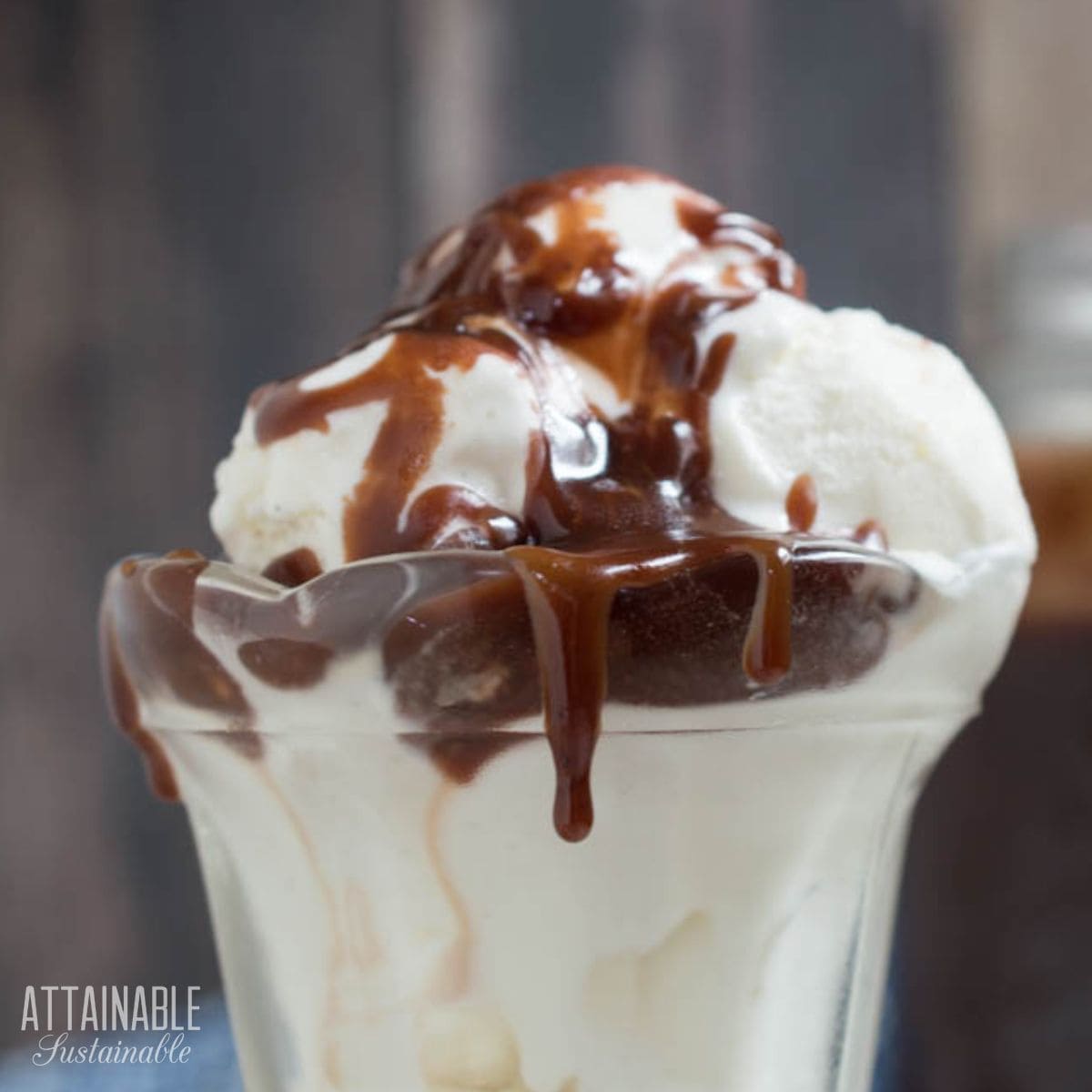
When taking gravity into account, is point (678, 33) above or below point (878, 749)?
above

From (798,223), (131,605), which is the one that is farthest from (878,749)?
(798,223)

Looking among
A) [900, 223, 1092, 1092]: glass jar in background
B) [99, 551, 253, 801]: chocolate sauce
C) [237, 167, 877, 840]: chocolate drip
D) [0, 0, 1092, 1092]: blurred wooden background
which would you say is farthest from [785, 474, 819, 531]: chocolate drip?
[0, 0, 1092, 1092]: blurred wooden background

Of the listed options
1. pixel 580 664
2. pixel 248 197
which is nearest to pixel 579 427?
pixel 580 664

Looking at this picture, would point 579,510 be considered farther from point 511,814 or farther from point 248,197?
point 248,197

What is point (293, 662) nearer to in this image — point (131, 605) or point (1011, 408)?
point (131, 605)

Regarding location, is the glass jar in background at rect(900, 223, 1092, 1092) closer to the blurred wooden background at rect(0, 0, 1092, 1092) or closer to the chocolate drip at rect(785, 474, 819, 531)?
the chocolate drip at rect(785, 474, 819, 531)

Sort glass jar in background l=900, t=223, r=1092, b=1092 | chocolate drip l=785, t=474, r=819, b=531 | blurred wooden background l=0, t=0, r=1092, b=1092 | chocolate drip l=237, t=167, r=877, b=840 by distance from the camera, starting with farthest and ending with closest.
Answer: blurred wooden background l=0, t=0, r=1092, b=1092
glass jar in background l=900, t=223, r=1092, b=1092
chocolate drip l=785, t=474, r=819, b=531
chocolate drip l=237, t=167, r=877, b=840

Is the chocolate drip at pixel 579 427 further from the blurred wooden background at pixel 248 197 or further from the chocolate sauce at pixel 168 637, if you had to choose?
the blurred wooden background at pixel 248 197
